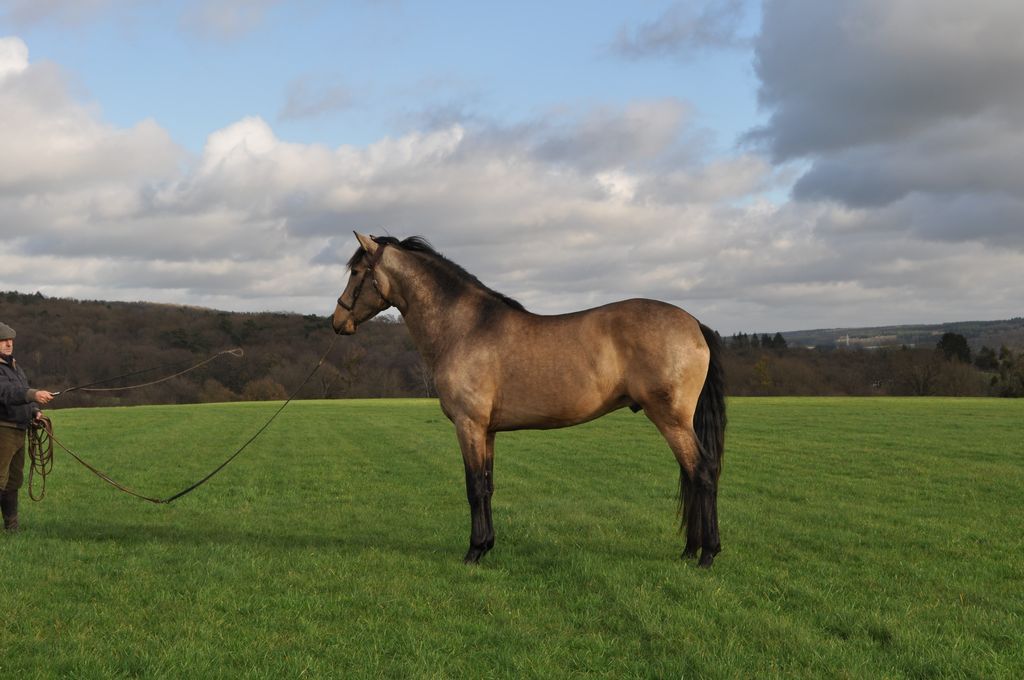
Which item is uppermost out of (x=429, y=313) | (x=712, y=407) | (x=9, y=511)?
(x=429, y=313)

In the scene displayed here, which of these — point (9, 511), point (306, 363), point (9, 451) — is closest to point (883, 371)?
point (306, 363)

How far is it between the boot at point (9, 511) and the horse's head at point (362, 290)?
15.5 ft

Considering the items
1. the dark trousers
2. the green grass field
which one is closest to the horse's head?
the green grass field

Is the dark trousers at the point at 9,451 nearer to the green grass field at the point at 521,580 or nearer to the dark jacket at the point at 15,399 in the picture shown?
the dark jacket at the point at 15,399

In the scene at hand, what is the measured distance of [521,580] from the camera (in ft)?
21.9

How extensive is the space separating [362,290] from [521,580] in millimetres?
3561

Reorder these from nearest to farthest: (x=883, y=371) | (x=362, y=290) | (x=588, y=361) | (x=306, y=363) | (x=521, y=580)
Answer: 1. (x=521, y=580)
2. (x=588, y=361)
3. (x=362, y=290)
4. (x=306, y=363)
5. (x=883, y=371)

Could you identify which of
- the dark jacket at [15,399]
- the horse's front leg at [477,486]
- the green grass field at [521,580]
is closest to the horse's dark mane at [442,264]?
the horse's front leg at [477,486]

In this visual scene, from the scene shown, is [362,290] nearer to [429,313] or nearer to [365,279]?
[365,279]

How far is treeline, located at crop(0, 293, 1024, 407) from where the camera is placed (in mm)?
72000

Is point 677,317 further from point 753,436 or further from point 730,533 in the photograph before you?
point 753,436

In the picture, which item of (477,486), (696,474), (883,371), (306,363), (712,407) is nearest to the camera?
(696,474)

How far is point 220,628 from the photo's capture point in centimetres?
539

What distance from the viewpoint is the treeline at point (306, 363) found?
236 feet
